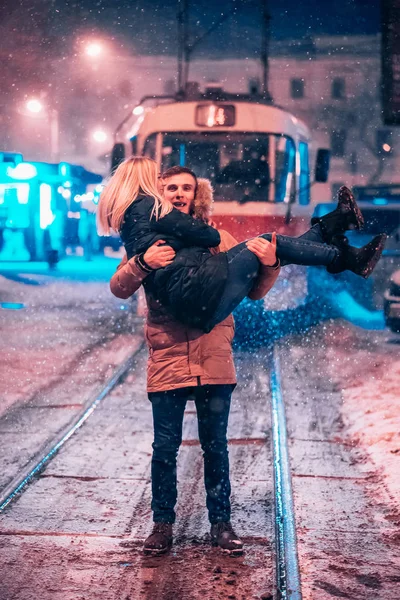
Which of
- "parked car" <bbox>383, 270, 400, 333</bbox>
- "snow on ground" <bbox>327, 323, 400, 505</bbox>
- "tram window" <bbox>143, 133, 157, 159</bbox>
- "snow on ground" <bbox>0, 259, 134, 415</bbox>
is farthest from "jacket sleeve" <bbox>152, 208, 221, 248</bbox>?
"parked car" <bbox>383, 270, 400, 333</bbox>

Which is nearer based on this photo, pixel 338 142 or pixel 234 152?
pixel 234 152

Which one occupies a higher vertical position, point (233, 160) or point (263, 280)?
point (233, 160)

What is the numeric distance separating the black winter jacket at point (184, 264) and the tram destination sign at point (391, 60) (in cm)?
859

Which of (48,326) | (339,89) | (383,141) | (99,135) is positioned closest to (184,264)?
(48,326)

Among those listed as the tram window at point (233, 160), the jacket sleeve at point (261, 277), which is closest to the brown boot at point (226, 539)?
the jacket sleeve at point (261, 277)

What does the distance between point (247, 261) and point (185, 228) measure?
1.23 ft

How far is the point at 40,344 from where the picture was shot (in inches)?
484

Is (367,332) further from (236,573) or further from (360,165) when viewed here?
(360,165)

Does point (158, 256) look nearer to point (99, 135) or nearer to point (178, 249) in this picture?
point (178, 249)

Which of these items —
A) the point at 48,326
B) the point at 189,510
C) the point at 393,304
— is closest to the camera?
the point at 189,510

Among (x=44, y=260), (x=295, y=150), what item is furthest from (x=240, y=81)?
(x=295, y=150)

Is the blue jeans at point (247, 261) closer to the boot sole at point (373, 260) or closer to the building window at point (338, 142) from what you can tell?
the boot sole at point (373, 260)

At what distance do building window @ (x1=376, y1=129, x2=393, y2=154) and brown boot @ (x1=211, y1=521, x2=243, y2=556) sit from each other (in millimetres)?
63858

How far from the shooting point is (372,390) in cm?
893
